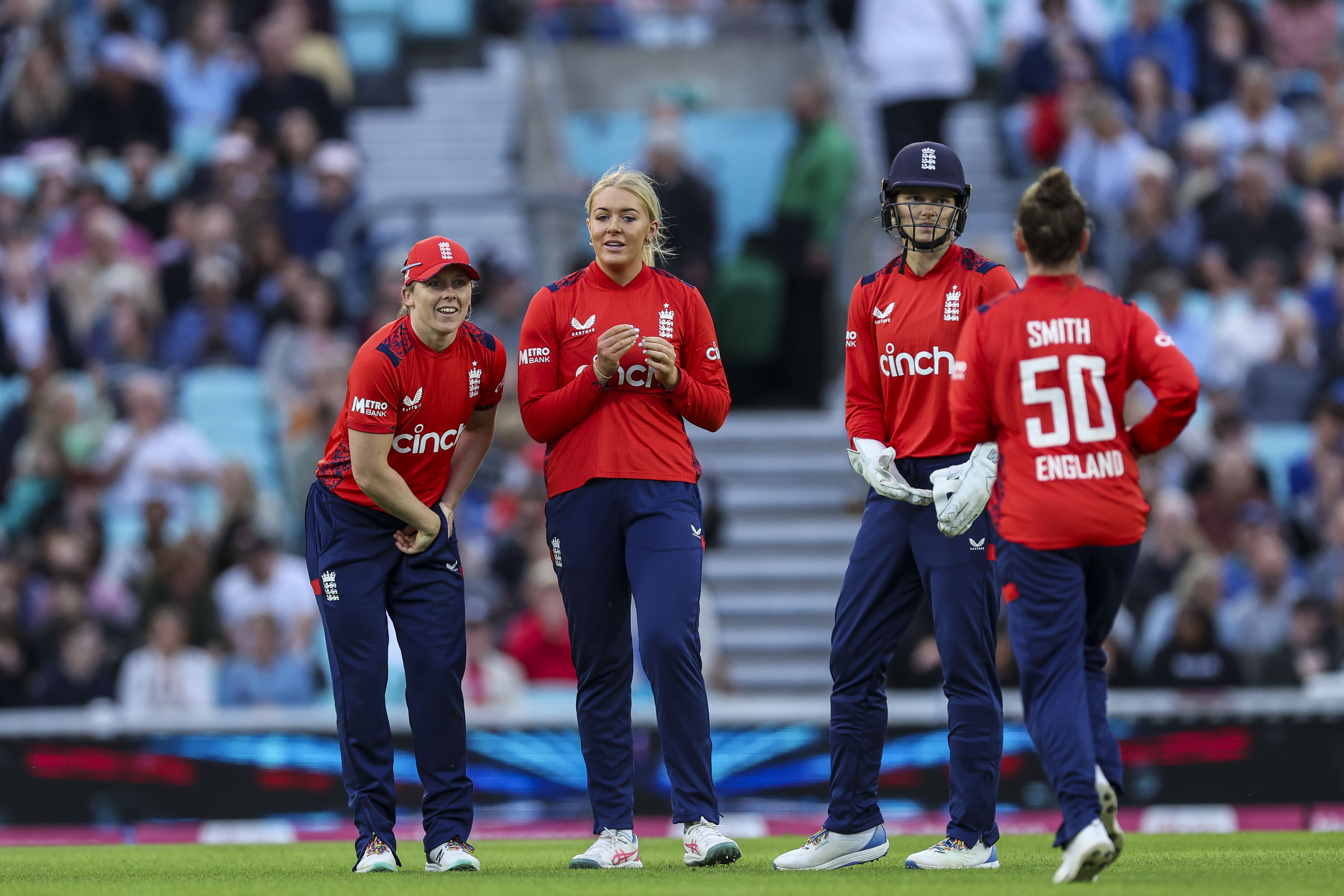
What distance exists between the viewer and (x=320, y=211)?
15.0m

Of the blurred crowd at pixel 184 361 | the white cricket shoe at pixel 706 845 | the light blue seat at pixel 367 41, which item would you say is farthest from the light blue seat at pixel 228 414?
the white cricket shoe at pixel 706 845

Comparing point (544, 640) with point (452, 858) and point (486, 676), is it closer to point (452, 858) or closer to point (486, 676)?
point (486, 676)

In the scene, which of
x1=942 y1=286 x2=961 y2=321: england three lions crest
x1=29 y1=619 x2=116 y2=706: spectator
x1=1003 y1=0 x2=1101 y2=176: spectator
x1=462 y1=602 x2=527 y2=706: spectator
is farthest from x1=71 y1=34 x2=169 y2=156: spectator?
x1=942 y1=286 x2=961 y2=321: england three lions crest

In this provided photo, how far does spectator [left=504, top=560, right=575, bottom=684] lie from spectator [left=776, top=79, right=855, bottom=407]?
373 cm

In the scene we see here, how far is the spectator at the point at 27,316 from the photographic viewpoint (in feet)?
45.9

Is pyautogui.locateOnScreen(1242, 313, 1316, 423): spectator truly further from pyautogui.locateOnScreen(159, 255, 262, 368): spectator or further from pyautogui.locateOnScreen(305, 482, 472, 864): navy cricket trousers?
pyautogui.locateOnScreen(305, 482, 472, 864): navy cricket trousers

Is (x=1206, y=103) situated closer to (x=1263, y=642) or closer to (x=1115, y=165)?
(x=1115, y=165)

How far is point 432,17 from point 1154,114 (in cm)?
752

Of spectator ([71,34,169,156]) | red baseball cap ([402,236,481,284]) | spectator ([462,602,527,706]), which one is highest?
spectator ([71,34,169,156])

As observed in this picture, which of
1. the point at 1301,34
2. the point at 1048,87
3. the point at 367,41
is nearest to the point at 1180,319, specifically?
the point at 1048,87

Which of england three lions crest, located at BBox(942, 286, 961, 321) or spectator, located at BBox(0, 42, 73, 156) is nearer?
england three lions crest, located at BBox(942, 286, 961, 321)

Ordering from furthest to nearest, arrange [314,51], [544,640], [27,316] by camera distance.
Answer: [314,51] → [27,316] → [544,640]

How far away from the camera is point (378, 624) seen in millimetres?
7035

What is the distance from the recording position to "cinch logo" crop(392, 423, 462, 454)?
7.09 metres
